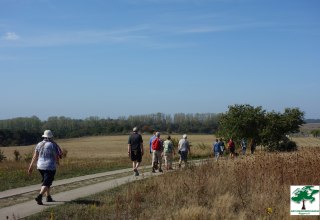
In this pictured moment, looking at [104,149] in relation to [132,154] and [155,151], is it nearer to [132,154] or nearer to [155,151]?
[155,151]

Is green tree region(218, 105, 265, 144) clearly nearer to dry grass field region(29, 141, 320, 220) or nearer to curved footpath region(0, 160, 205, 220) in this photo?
curved footpath region(0, 160, 205, 220)

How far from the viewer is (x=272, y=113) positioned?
137 ft

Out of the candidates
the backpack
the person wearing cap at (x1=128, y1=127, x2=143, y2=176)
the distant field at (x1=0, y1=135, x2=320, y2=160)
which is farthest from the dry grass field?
the distant field at (x1=0, y1=135, x2=320, y2=160)

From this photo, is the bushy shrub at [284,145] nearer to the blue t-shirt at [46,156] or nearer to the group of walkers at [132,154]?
the group of walkers at [132,154]

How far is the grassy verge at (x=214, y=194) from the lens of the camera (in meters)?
8.86

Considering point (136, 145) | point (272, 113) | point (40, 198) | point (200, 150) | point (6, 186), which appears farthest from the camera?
point (272, 113)

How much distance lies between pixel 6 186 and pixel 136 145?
4732 millimetres

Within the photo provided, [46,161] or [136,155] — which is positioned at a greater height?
[46,161]

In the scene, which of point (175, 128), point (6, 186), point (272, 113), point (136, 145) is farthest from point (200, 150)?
point (175, 128)

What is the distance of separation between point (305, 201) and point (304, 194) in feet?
0.43

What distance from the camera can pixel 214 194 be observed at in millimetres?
10414

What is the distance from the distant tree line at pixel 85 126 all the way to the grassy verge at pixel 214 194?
277 feet

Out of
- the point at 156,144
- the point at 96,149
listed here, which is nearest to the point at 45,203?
the point at 156,144

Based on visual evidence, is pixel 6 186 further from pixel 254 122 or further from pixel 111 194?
pixel 254 122
